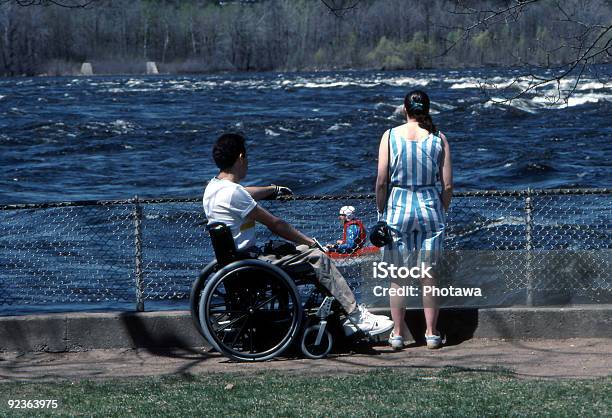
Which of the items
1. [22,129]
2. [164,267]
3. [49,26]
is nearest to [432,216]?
[164,267]

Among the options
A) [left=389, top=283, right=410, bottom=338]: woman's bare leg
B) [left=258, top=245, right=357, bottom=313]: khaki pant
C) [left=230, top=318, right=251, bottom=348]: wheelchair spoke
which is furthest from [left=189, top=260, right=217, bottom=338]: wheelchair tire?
[left=389, top=283, right=410, bottom=338]: woman's bare leg

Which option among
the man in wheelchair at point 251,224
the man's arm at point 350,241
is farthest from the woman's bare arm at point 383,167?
the man's arm at point 350,241

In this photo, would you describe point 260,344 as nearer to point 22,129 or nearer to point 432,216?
point 432,216

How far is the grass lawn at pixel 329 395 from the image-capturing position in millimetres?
5934

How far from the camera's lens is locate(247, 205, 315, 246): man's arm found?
7410 mm

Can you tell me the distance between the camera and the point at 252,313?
24.6 feet

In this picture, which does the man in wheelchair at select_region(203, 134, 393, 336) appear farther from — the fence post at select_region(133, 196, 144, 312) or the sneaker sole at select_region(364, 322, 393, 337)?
the fence post at select_region(133, 196, 144, 312)

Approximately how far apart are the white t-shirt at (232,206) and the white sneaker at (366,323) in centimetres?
88

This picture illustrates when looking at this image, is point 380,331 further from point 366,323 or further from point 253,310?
point 253,310

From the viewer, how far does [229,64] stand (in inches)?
5231

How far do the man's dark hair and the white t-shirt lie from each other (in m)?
0.13

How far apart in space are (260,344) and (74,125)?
32.5 metres

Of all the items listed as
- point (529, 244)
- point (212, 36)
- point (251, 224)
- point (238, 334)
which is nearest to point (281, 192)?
point (251, 224)

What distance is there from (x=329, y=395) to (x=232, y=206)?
163cm
